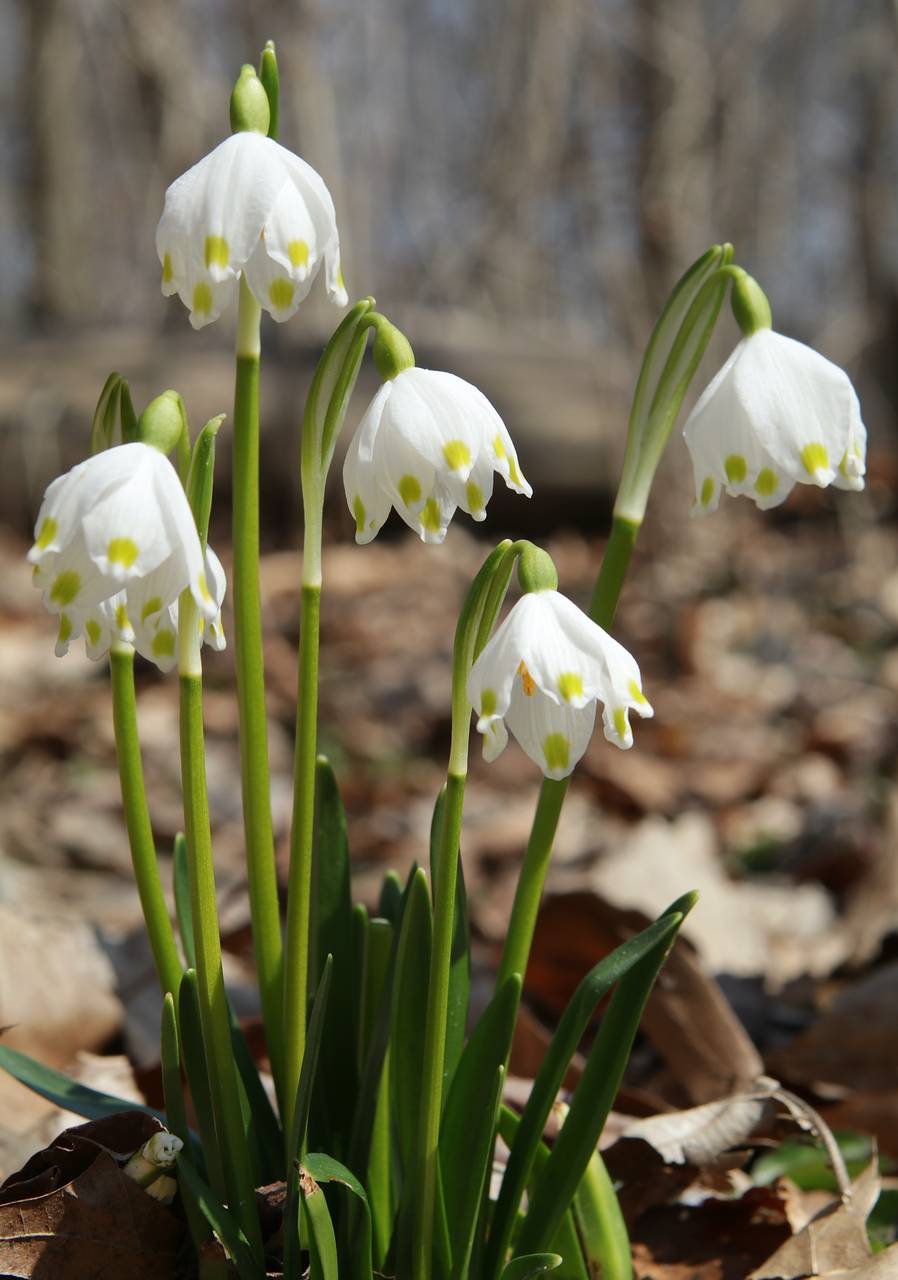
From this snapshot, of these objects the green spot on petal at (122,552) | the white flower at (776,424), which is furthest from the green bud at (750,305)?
the green spot on petal at (122,552)

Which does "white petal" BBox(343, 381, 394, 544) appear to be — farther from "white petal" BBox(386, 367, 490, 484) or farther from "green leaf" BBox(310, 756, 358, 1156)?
"green leaf" BBox(310, 756, 358, 1156)

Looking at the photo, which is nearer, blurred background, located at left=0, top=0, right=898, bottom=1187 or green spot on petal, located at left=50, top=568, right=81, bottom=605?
green spot on petal, located at left=50, top=568, right=81, bottom=605

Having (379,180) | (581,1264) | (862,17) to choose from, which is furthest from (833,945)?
(862,17)

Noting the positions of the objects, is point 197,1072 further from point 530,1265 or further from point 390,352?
point 390,352

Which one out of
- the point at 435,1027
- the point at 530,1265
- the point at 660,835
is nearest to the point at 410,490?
the point at 435,1027

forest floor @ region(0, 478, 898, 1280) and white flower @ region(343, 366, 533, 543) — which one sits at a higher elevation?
white flower @ region(343, 366, 533, 543)

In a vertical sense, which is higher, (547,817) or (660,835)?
(547,817)

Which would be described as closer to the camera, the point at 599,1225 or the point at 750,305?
the point at 750,305

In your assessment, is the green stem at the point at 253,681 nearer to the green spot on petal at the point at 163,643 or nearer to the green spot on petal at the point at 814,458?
the green spot on petal at the point at 163,643

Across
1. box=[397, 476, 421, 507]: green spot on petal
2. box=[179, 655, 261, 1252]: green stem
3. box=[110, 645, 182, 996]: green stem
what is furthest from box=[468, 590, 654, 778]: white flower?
box=[110, 645, 182, 996]: green stem
